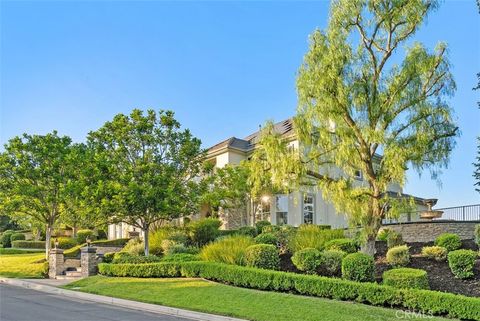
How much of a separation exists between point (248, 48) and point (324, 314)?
970 cm

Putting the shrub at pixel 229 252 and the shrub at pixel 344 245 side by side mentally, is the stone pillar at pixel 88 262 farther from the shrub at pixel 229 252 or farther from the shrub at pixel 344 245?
the shrub at pixel 344 245

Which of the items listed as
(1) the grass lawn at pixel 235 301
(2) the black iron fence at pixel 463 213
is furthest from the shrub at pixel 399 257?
(2) the black iron fence at pixel 463 213

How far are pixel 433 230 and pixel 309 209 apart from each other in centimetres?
949

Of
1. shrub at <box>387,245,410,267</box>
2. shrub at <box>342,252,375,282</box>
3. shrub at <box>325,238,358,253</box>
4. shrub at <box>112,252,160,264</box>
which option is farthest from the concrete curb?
shrub at <box>325,238,358,253</box>

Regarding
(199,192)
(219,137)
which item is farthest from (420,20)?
(219,137)

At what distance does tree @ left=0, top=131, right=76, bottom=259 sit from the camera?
25.1 meters

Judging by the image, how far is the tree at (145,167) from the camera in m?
19.6

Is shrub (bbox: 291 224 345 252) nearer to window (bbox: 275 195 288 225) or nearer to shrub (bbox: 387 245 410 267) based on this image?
shrub (bbox: 387 245 410 267)

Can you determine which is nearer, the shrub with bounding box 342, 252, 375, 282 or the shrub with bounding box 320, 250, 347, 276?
the shrub with bounding box 342, 252, 375, 282

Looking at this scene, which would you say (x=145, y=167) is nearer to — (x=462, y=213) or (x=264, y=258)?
(x=264, y=258)

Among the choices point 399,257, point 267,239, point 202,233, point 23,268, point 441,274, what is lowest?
point 23,268

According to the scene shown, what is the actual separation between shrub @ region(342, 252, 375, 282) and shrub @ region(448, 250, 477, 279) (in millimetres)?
2359

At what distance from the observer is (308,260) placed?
569 inches

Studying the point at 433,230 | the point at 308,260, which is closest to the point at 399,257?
the point at 308,260
